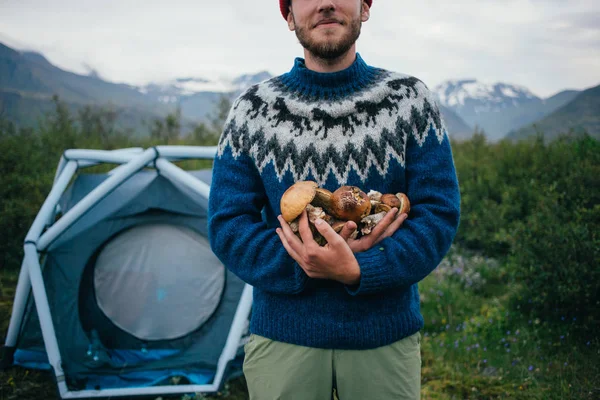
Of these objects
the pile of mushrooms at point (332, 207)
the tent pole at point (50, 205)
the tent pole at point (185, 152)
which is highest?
the tent pole at point (185, 152)

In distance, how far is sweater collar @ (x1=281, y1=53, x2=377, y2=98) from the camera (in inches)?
66.9

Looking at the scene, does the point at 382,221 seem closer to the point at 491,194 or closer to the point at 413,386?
the point at 413,386

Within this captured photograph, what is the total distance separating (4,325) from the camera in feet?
15.8

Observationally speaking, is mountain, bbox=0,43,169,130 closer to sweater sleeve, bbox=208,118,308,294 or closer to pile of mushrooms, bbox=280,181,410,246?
sweater sleeve, bbox=208,118,308,294

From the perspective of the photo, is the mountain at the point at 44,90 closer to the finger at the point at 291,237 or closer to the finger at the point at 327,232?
the finger at the point at 291,237

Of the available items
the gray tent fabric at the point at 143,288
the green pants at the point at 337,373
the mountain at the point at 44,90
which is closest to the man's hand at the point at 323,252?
the green pants at the point at 337,373

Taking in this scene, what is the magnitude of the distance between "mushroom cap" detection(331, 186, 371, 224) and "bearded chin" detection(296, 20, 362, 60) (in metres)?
0.62

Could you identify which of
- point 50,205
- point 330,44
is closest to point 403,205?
point 330,44

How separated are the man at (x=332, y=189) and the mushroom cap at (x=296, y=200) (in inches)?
4.9

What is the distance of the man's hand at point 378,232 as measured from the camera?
1.34 metres

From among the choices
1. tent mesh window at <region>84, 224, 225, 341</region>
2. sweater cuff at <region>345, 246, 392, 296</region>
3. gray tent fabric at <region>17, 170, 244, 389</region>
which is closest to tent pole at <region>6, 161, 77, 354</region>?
gray tent fabric at <region>17, 170, 244, 389</region>

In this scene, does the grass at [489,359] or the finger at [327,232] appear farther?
the grass at [489,359]

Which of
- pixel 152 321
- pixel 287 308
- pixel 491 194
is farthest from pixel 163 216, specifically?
pixel 491 194

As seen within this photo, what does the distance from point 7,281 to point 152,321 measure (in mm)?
3402
